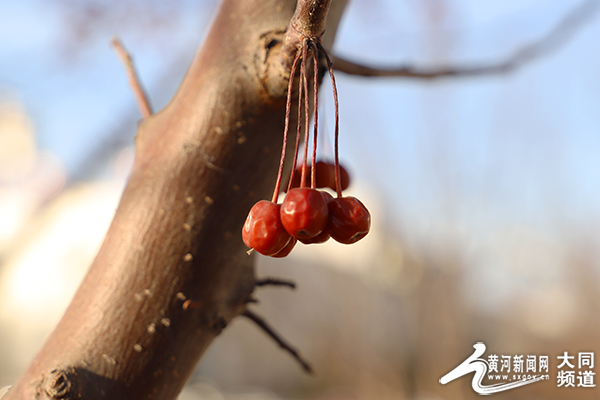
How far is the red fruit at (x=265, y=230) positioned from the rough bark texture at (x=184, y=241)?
0.13m

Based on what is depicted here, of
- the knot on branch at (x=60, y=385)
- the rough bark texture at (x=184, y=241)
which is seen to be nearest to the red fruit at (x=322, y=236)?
the rough bark texture at (x=184, y=241)

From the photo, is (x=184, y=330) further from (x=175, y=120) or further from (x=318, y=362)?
(x=318, y=362)

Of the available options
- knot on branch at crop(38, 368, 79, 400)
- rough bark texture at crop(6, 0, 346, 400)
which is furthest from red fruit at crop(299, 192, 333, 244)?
knot on branch at crop(38, 368, 79, 400)

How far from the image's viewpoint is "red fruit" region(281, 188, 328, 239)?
0.41 metres

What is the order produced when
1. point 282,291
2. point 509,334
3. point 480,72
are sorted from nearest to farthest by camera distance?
point 480,72 → point 509,334 → point 282,291

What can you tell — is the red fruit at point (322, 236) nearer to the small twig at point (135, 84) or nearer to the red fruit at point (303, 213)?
the red fruit at point (303, 213)

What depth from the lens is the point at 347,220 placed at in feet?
1.40

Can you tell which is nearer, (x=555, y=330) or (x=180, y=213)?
(x=180, y=213)

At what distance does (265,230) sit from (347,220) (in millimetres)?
75

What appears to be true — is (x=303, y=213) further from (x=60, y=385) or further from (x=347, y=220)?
(x=60, y=385)

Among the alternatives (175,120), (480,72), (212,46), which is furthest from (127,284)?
(480,72)

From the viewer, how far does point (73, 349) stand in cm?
52

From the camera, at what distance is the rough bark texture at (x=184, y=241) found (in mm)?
520

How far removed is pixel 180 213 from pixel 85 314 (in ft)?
0.53
